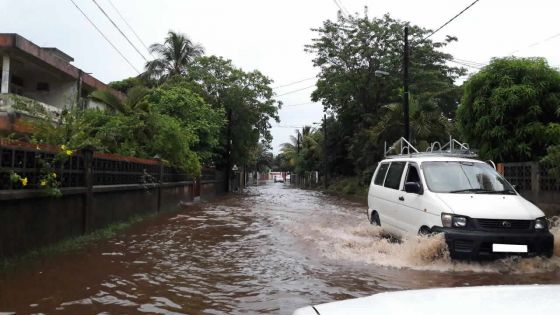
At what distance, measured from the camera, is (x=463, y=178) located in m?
8.20

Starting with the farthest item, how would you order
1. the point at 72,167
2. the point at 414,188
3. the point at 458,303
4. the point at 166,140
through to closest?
the point at 166,140 < the point at 72,167 < the point at 414,188 < the point at 458,303

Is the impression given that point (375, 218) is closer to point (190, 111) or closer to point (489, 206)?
point (489, 206)

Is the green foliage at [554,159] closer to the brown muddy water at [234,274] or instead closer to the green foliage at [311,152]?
the brown muddy water at [234,274]

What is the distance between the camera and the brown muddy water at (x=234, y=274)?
5.51 meters

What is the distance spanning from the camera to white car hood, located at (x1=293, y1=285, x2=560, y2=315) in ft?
6.98

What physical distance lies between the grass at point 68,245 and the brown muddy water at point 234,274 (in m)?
0.18

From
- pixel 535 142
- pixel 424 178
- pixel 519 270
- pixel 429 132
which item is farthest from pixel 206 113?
pixel 519 270

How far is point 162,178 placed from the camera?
17031 mm

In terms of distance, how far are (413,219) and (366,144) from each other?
82.9 feet

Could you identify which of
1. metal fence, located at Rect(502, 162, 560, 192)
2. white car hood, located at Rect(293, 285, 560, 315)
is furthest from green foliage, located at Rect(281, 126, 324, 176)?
white car hood, located at Rect(293, 285, 560, 315)

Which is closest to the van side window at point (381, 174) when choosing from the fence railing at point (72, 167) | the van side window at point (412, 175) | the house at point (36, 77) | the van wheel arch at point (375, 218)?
the van wheel arch at point (375, 218)

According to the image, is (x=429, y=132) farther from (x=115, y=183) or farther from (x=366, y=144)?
(x=115, y=183)

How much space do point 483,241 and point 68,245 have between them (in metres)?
6.85

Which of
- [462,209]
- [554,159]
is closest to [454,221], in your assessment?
[462,209]
